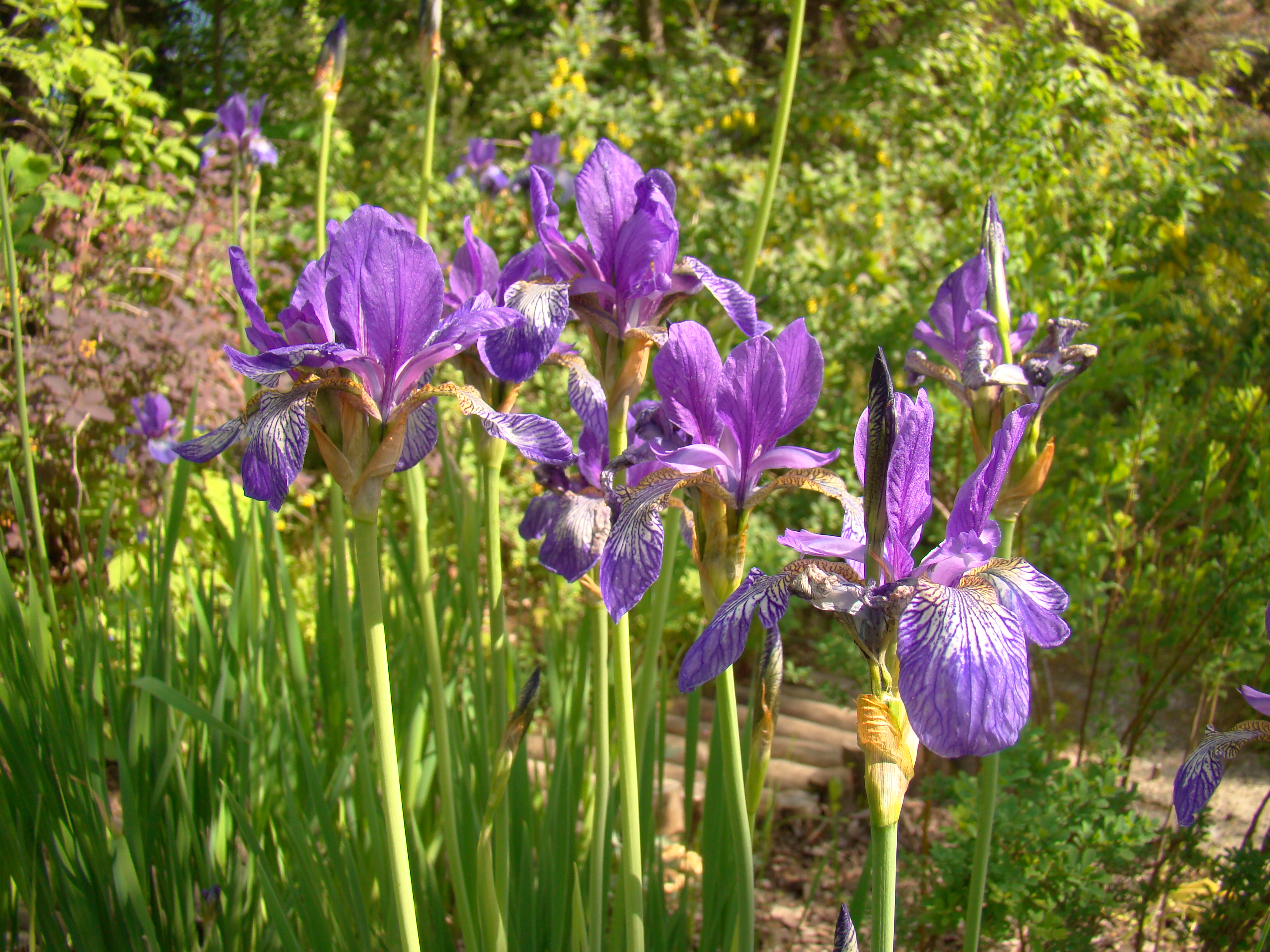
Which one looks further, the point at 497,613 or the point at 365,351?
the point at 497,613

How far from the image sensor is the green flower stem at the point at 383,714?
0.81 m

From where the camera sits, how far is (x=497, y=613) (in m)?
1.21

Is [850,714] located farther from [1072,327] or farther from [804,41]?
[804,41]

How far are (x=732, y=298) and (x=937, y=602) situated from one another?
1.75 ft

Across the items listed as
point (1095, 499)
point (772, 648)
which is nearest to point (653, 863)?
point (772, 648)

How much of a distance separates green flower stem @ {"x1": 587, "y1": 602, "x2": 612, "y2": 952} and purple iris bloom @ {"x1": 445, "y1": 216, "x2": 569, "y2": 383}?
1.04 feet

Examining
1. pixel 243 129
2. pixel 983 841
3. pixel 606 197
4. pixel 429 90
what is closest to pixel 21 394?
pixel 429 90

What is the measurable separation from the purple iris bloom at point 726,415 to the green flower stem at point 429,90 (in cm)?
75

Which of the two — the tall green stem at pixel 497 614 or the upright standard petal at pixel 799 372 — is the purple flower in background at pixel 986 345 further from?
the tall green stem at pixel 497 614

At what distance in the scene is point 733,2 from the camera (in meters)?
7.64

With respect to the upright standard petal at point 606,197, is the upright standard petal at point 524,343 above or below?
below

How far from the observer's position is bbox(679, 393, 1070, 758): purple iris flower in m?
0.64

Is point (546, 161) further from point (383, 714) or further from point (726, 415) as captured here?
point (383, 714)

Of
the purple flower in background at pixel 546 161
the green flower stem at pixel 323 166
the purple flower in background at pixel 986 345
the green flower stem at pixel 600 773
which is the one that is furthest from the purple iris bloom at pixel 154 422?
the purple flower in background at pixel 986 345
